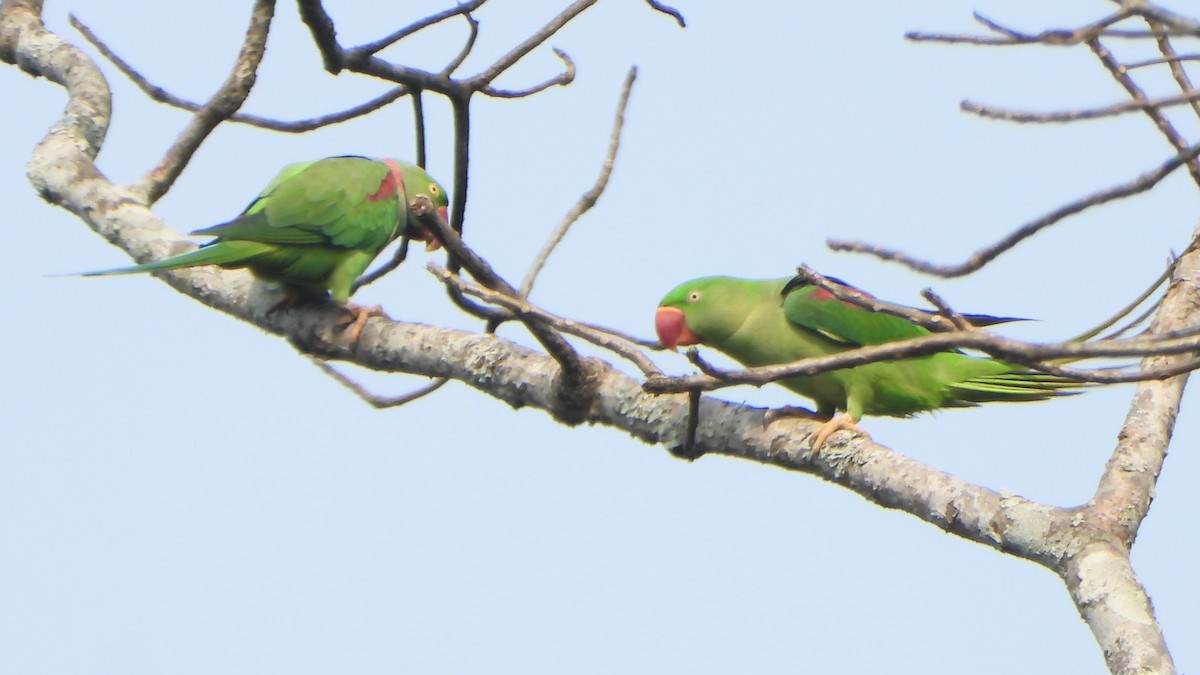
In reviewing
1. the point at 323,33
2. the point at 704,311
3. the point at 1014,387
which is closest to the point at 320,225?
the point at 323,33

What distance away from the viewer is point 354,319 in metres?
4.30

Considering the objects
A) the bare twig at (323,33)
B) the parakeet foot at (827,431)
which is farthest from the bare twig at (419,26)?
the parakeet foot at (827,431)

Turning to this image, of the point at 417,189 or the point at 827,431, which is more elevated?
the point at 417,189

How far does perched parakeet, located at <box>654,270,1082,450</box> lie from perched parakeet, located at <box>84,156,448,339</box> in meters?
1.19

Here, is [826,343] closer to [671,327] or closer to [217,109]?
[671,327]

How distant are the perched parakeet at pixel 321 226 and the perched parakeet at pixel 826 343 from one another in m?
1.19

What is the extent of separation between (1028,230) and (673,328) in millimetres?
2999

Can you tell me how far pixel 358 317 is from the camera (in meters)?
4.26

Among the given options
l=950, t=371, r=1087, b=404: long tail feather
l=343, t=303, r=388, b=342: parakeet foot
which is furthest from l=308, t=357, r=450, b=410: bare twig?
l=950, t=371, r=1087, b=404: long tail feather

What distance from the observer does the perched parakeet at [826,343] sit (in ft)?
14.6

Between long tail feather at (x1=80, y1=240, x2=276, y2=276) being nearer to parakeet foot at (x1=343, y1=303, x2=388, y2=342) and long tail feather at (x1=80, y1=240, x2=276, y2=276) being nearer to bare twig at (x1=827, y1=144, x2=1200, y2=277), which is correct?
parakeet foot at (x1=343, y1=303, x2=388, y2=342)

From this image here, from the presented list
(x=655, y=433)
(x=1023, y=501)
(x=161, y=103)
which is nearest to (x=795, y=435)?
(x=655, y=433)

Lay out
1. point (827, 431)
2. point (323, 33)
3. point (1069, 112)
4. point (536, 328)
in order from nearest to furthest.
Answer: point (1069, 112)
point (536, 328)
point (827, 431)
point (323, 33)

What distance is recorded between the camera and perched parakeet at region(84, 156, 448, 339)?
4.50 meters
